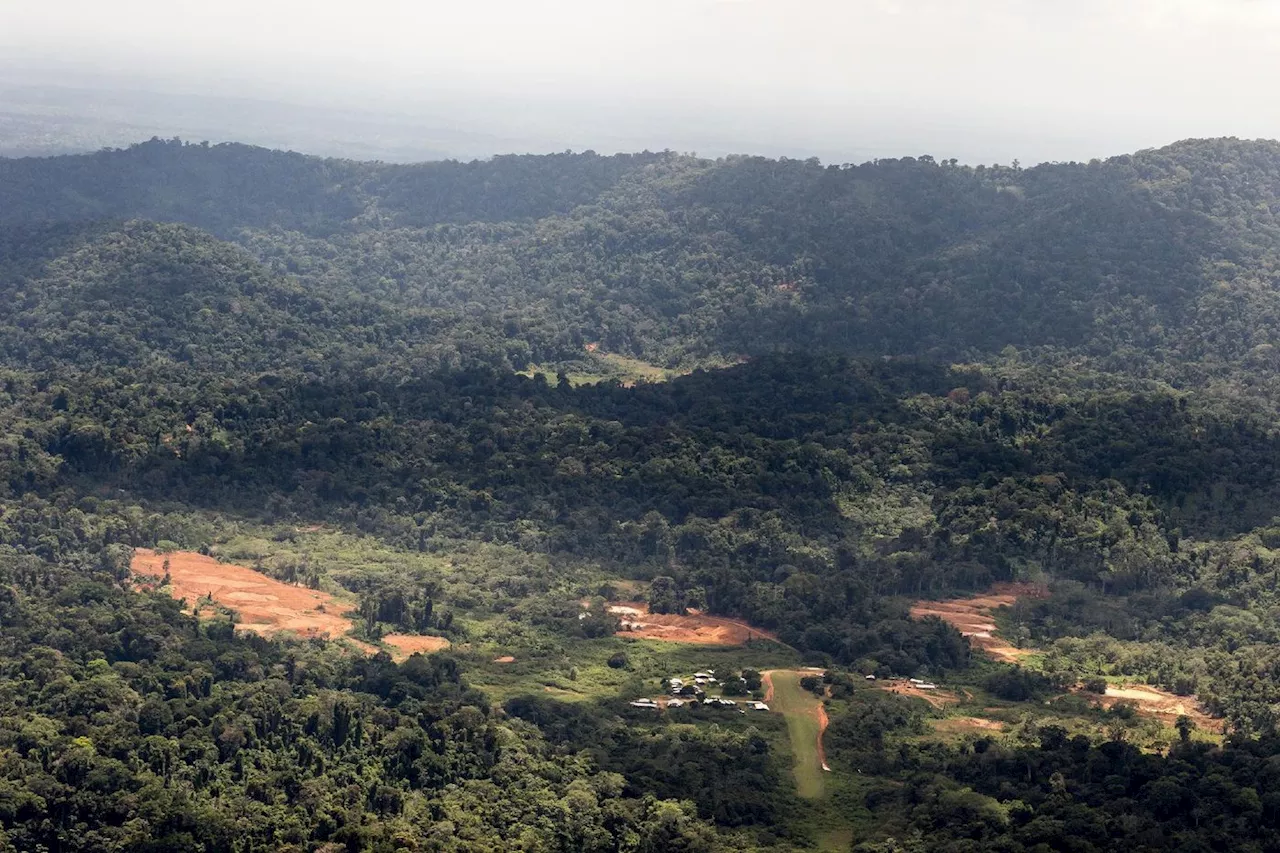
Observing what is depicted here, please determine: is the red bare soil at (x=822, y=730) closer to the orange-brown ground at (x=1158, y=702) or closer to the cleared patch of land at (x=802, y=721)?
the cleared patch of land at (x=802, y=721)

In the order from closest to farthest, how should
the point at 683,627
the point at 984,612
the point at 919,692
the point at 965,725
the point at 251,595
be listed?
the point at 965,725
the point at 919,692
the point at 251,595
the point at 683,627
the point at 984,612

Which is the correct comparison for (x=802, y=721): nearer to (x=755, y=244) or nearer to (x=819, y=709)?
(x=819, y=709)

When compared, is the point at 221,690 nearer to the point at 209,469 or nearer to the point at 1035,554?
the point at 209,469

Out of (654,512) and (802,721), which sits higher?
(654,512)

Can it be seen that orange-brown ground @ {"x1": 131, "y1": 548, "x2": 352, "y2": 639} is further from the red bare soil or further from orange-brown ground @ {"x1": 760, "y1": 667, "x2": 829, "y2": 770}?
the red bare soil

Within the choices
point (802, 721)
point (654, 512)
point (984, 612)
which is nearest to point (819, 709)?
point (802, 721)

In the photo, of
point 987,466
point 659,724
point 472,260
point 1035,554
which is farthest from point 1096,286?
point 659,724
